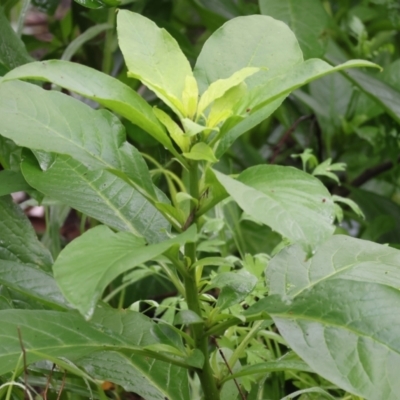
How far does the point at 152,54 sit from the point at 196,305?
189mm

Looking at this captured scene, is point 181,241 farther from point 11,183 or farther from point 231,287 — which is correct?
point 11,183

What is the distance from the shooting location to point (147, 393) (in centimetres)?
50

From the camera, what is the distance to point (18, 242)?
62 centimetres

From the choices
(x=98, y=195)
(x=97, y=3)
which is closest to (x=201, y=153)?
(x=98, y=195)

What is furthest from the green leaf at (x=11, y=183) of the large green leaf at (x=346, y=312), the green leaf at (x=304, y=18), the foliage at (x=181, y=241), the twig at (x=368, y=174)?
the twig at (x=368, y=174)

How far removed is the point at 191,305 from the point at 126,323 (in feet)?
0.25

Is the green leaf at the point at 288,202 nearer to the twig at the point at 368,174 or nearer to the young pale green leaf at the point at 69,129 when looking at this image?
the young pale green leaf at the point at 69,129

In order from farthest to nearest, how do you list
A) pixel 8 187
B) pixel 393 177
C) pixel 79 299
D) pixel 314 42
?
pixel 393 177 < pixel 314 42 < pixel 8 187 < pixel 79 299

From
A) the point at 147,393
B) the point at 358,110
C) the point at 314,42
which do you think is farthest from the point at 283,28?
the point at 358,110

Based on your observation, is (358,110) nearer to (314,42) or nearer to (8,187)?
(314,42)

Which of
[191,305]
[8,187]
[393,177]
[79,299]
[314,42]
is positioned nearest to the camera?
[79,299]

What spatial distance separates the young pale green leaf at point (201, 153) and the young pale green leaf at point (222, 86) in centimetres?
4

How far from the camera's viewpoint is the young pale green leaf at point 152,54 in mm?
456

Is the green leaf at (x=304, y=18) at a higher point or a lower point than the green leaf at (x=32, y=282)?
higher
